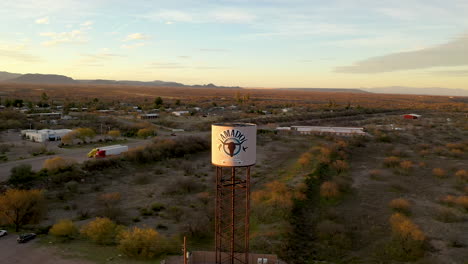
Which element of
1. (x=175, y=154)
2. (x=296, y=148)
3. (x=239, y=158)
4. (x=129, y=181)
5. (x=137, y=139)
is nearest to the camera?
(x=239, y=158)

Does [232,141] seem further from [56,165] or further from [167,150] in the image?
[167,150]

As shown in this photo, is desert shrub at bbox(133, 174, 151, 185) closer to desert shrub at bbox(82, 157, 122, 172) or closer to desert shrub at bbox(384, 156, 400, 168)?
desert shrub at bbox(82, 157, 122, 172)

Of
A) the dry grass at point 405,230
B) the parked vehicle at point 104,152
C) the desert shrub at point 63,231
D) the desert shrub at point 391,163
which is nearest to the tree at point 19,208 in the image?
the desert shrub at point 63,231

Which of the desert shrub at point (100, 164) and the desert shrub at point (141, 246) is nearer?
the desert shrub at point (141, 246)

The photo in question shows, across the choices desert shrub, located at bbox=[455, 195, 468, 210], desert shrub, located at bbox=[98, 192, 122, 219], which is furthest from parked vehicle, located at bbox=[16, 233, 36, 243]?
desert shrub, located at bbox=[455, 195, 468, 210]

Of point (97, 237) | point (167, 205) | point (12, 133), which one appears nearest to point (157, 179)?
point (167, 205)

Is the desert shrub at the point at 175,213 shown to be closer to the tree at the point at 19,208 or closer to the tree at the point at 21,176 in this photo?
the tree at the point at 19,208

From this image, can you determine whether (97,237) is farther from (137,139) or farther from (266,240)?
(137,139)
